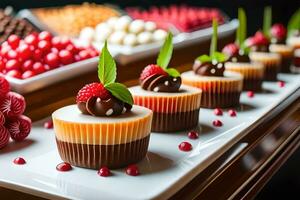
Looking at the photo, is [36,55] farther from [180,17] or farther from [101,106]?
[180,17]

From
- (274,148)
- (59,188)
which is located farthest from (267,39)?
(59,188)

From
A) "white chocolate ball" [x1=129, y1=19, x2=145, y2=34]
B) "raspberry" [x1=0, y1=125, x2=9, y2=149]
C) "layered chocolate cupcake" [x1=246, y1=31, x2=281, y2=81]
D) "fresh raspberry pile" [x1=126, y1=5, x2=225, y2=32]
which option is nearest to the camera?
"raspberry" [x1=0, y1=125, x2=9, y2=149]

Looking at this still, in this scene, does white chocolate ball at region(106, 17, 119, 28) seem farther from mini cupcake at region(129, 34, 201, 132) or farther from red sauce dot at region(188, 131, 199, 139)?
red sauce dot at region(188, 131, 199, 139)

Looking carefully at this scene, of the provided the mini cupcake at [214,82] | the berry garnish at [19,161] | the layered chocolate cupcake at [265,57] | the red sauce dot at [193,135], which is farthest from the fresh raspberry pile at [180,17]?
the berry garnish at [19,161]

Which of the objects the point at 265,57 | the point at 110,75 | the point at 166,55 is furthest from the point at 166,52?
the point at 265,57

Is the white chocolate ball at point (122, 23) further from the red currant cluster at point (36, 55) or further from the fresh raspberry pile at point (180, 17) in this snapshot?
the red currant cluster at point (36, 55)

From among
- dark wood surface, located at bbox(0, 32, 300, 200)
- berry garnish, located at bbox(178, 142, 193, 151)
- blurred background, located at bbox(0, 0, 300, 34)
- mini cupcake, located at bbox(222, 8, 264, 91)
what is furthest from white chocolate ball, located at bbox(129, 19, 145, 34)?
berry garnish, located at bbox(178, 142, 193, 151)

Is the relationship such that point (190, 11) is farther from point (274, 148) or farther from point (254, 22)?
point (274, 148)
